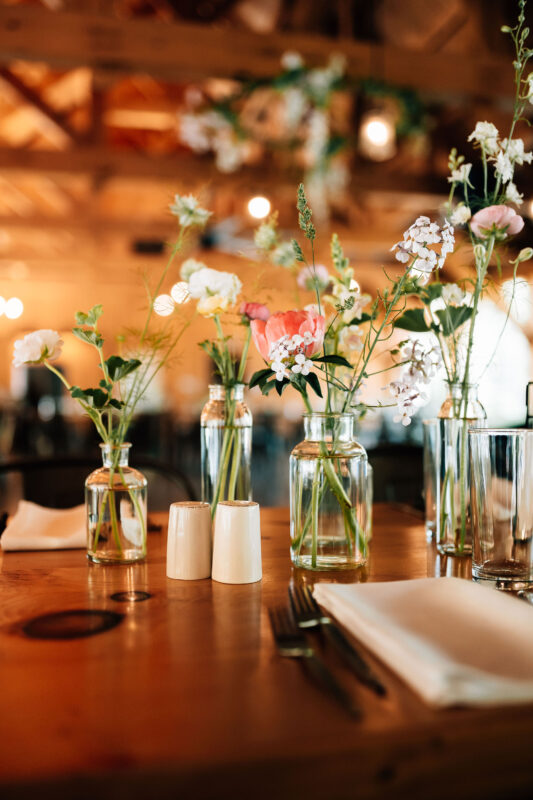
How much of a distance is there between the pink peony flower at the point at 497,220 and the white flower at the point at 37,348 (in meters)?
0.66

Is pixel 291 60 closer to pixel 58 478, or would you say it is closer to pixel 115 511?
pixel 58 478

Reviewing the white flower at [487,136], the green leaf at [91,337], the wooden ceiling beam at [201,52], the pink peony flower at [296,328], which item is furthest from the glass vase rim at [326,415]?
the wooden ceiling beam at [201,52]

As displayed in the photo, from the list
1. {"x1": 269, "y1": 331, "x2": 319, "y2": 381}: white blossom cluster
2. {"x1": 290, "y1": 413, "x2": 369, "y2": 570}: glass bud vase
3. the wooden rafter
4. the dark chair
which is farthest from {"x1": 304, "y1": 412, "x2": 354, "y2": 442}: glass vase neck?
the wooden rafter

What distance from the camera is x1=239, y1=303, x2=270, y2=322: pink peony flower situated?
1098 millimetres

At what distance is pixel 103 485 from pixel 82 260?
11085mm

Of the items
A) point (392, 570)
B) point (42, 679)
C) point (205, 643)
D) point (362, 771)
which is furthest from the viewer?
point (392, 570)

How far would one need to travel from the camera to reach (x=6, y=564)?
1114 millimetres

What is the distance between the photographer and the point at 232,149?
5.73m

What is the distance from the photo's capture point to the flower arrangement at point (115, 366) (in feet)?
3.42

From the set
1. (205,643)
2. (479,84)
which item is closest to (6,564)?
(205,643)

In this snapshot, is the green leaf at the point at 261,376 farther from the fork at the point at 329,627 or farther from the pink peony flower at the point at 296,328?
the fork at the point at 329,627

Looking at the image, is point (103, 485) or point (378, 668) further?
point (103, 485)

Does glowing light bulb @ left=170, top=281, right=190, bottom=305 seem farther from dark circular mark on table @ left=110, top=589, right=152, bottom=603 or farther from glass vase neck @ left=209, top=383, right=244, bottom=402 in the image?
dark circular mark on table @ left=110, top=589, right=152, bottom=603

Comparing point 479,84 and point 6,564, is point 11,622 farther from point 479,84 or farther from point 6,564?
point 479,84
